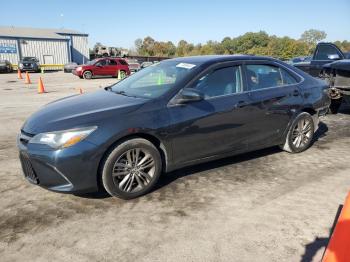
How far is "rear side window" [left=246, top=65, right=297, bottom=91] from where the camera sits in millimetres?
5027

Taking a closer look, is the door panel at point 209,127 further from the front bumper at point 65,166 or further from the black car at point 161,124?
the front bumper at point 65,166

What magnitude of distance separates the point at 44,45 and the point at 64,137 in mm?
43924

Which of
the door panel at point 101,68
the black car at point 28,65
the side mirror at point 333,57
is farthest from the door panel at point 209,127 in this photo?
the black car at point 28,65

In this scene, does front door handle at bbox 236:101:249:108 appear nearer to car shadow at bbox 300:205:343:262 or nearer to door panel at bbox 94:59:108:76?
car shadow at bbox 300:205:343:262

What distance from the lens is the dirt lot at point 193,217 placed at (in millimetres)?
3059

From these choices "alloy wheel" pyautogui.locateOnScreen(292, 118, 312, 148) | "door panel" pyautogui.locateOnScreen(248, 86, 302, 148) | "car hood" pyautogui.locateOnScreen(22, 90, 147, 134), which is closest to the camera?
"car hood" pyautogui.locateOnScreen(22, 90, 147, 134)

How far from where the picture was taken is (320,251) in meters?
3.06

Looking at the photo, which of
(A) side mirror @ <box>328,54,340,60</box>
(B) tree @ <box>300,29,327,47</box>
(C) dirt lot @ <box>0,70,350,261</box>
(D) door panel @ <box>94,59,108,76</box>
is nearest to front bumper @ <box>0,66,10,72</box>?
(D) door panel @ <box>94,59,108,76</box>

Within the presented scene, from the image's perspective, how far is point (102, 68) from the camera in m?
26.1

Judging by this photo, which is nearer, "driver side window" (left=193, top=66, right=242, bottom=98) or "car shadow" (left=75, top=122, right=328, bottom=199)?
"car shadow" (left=75, top=122, right=328, bottom=199)

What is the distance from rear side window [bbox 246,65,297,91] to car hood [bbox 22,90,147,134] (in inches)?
68.5

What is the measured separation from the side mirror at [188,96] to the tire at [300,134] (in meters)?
2.08

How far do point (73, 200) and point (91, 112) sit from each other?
3.46ft

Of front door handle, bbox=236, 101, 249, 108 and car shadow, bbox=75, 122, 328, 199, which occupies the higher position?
front door handle, bbox=236, 101, 249, 108
